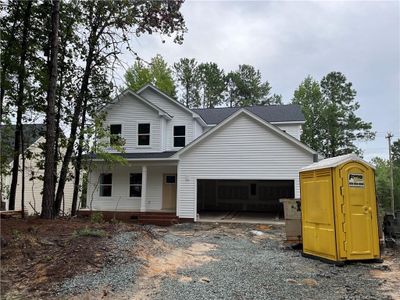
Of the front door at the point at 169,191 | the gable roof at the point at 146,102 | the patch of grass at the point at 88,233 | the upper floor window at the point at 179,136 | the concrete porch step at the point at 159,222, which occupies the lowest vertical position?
the concrete porch step at the point at 159,222

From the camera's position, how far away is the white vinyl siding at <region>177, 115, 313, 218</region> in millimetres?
15477

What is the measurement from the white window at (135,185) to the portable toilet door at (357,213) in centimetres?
1291

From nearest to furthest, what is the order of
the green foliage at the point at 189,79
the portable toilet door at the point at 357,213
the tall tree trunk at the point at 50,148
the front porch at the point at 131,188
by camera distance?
1. the portable toilet door at the point at 357,213
2. the tall tree trunk at the point at 50,148
3. the front porch at the point at 131,188
4. the green foliage at the point at 189,79

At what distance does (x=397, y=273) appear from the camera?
261 inches

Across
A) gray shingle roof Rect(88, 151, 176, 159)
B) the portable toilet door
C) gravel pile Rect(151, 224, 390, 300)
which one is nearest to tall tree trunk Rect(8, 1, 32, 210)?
gray shingle roof Rect(88, 151, 176, 159)

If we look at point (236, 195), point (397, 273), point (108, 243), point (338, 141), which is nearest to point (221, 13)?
point (108, 243)

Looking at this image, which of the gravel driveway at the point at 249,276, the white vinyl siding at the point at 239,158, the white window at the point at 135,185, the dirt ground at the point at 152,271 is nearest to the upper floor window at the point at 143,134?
the white window at the point at 135,185

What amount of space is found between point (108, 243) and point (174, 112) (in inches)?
509

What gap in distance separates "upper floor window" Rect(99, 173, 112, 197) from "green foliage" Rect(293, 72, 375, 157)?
859 inches

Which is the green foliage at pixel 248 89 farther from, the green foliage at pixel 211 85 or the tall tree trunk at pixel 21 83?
the tall tree trunk at pixel 21 83

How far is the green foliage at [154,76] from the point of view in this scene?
30984 millimetres

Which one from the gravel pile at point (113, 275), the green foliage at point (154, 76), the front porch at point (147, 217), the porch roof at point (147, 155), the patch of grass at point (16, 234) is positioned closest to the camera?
the gravel pile at point (113, 275)

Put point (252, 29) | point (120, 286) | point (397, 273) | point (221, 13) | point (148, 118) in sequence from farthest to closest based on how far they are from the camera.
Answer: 1. point (148, 118)
2. point (252, 29)
3. point (221, 13)
4. point (397, 273)
5. point (120, 286)

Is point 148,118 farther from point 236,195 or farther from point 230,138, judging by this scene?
point 236,195
